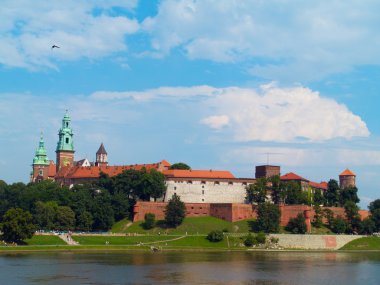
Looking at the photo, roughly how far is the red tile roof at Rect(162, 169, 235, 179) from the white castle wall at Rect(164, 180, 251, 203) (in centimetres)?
98

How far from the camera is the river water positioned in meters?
44.7

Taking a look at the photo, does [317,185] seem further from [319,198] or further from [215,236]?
[215,236]

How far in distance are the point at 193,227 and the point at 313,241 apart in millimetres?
16089

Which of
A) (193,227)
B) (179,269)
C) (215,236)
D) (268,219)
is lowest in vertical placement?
(179,269)

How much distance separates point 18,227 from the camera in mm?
66188

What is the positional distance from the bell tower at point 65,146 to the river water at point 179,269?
185 feet

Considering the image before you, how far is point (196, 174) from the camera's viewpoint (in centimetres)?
10412

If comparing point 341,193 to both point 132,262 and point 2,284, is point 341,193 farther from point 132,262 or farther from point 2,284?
point 2,284

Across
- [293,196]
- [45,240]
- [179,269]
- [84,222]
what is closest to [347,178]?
[293,196]

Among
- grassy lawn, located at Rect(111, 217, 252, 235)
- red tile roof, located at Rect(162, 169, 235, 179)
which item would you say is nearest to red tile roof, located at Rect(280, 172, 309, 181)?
red tile roof, located at Rect(162, 169, 235, 179)

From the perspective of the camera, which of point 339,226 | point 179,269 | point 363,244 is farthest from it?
point 339,226

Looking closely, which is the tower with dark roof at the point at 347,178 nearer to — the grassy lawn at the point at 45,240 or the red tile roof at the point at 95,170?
the red tile roof at the point at 95,170

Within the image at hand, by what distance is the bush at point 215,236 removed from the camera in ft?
258

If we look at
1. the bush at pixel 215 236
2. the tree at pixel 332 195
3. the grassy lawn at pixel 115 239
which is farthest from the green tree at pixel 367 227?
the grassy lawn at pixel 115 239
